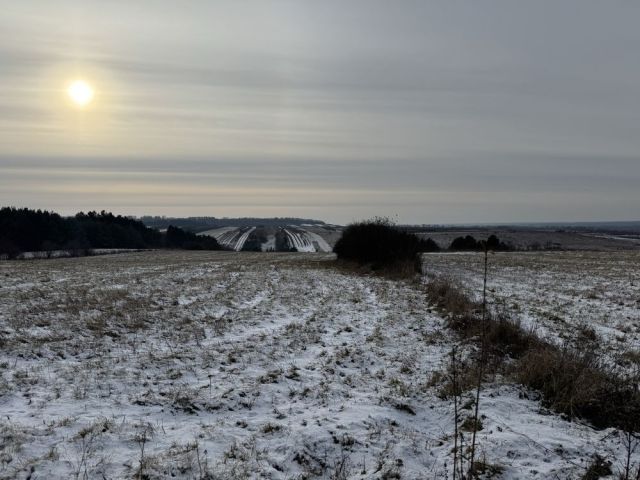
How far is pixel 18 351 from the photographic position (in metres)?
8.37

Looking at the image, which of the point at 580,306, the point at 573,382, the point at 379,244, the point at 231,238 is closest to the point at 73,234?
the point at 231,238

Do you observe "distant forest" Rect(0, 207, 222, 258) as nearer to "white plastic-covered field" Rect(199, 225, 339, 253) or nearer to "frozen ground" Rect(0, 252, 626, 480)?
"white plastic-covered field" Rect(199, 225, 339, 253)

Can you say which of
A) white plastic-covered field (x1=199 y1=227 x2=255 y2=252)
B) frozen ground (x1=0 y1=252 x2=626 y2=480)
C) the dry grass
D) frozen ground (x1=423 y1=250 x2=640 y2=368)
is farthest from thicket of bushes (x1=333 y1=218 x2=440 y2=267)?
white plastic-covered field (x1=199 y1=227 x2=255 y2=252)

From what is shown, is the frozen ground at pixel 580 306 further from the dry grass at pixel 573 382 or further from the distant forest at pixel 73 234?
the distant forest at pixel 73 234

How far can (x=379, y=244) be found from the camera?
3459cm

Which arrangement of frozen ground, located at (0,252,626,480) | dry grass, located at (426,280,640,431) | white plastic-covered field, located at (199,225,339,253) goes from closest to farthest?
frozen ground, located at (0,252,626,480) → dry grass, located at (426,280,640,431) → white plastic-covered field, located at (199,225,339,253)

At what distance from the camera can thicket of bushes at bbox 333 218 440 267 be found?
108ft

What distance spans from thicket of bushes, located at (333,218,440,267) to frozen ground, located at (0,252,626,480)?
68.6 feet

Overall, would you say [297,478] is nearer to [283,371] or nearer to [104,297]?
[283,371]

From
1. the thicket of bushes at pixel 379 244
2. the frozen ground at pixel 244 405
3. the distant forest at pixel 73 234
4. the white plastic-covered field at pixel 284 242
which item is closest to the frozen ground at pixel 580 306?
the frozen ground at pixel 244 405

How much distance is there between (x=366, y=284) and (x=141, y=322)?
14139mm

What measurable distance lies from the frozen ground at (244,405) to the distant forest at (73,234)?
66.3 m

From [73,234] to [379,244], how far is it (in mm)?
72230

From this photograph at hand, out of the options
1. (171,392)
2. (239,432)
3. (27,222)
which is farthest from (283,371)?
(27,222)
